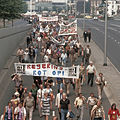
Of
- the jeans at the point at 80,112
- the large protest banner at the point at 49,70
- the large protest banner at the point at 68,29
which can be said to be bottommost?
the jeans at the point at 80,112

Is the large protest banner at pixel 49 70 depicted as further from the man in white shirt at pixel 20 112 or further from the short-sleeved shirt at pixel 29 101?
the man in white shirt at pixel 20 112

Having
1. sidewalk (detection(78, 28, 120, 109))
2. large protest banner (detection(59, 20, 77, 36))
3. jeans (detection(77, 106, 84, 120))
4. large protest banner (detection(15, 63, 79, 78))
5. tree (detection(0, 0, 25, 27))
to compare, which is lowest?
sidewalk (detection(78, 28, 120, 109))

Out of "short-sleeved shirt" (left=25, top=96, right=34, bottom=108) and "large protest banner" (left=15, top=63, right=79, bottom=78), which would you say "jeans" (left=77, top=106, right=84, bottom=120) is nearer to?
"large protest banner" (left=15, top=63, right=79, bottom=78)

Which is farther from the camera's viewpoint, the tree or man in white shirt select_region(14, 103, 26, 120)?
the tree

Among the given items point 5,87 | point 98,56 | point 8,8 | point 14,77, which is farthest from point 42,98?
point 8,8

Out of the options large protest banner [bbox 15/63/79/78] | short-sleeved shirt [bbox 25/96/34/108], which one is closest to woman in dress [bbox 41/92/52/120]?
short-sleeved shirt [bbox 25/96/34/108]

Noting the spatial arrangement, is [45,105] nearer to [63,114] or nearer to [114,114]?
[63,114]

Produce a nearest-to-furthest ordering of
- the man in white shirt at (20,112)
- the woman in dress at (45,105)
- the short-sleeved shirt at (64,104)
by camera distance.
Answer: the man in white shirt at (20,112), the short-sleeved shirt at (64,104), the woman in dress at (45,105)

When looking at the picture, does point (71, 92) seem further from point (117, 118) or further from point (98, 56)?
point (98, 56)

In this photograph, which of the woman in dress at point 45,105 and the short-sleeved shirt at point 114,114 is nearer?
the short-sleeved shirt at point 114,114

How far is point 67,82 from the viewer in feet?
63.8

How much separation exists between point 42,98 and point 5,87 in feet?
23.0

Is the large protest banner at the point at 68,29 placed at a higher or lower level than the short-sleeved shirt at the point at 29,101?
higher

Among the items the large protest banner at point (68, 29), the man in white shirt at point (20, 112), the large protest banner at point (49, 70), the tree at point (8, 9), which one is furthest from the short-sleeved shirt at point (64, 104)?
the tree at point (8, 9)
